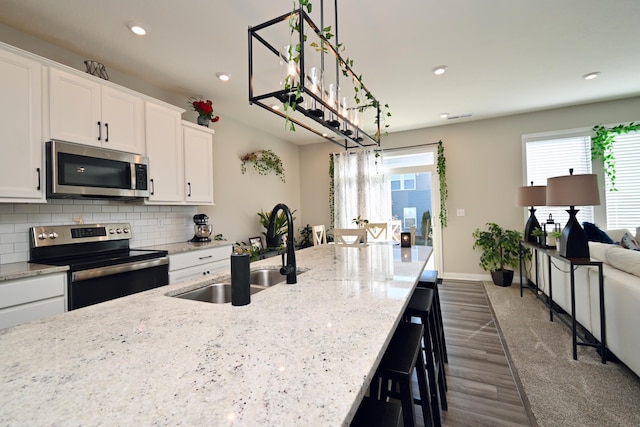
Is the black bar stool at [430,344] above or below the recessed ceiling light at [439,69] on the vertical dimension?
below

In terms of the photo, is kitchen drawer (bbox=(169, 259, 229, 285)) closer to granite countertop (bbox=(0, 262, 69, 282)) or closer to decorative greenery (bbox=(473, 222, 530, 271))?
granite countertop (bbox=(0, 262, 69, 282))

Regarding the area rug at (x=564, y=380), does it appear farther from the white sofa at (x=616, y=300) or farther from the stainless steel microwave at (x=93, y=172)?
the stainless steel microwave at (x=93, y=172)

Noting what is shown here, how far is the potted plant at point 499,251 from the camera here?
174 inches

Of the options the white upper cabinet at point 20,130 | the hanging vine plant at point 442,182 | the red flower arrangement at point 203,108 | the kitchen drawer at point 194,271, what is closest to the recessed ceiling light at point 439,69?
the hanging vine plant at point 442,182

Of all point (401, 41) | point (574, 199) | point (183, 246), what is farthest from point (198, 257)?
point (574, 199)

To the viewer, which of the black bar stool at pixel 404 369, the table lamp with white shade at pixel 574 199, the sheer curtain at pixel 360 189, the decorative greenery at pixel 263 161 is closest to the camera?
the black bar stool at pixel 404 369

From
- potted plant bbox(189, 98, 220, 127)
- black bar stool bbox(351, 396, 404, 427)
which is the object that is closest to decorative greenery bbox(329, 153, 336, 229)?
potted plant bbox(189, 98, 220, 127)

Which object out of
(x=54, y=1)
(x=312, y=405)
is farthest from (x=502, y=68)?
(x=54, y=1)

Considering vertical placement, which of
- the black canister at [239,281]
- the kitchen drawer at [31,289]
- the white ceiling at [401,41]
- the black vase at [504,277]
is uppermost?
the white ceiling at [401,41]

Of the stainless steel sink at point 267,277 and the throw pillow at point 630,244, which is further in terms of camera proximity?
the throw pillow at point 630,244

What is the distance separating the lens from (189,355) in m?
0.72

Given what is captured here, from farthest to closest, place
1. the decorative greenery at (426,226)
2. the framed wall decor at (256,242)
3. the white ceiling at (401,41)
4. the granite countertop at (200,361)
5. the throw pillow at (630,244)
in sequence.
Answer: the decorative greenery at (426,226), the framed wall decor at (256,242), the throw pillow at (630,244), the white ceiling at (401,41), the granite countertop at (200,361)

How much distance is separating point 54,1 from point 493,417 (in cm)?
387

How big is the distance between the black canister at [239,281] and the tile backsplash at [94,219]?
2222 mm
